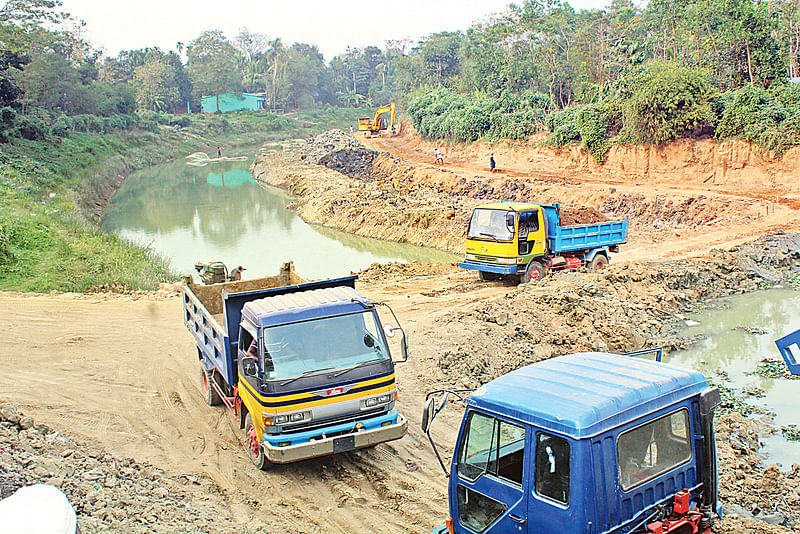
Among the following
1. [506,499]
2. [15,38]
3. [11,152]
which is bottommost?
[506,499]

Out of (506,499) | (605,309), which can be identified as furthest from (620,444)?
(605,309)

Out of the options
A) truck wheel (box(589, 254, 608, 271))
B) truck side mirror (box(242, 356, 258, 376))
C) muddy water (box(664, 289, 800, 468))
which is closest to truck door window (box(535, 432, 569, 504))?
truck side mirror (box(242, 356, 258, 376))

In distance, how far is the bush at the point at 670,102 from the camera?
3253 cm

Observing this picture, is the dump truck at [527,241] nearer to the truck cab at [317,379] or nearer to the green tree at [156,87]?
the truck cab at [317,379]

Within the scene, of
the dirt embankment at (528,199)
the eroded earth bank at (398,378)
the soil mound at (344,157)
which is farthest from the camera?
the soil mound at (344,157)

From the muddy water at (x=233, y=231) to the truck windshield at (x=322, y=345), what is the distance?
15.3 m

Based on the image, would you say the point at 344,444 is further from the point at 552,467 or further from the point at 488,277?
the point at 488,277

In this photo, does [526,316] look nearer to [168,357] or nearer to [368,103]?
[168,357]

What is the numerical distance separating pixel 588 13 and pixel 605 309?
6636cm

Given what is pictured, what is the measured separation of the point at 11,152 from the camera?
41.1 m

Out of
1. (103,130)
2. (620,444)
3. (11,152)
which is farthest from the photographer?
(103,130)

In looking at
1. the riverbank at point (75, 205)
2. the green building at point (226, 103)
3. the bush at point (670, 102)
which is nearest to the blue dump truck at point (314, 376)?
the riverbank at point (75, 205)

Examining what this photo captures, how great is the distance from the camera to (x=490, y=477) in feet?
17.6

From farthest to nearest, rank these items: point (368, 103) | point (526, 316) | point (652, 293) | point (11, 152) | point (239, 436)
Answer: point (368, 103)
point (11, 152)
point (652, 293)
point (526, 316)
point (239, 436)
